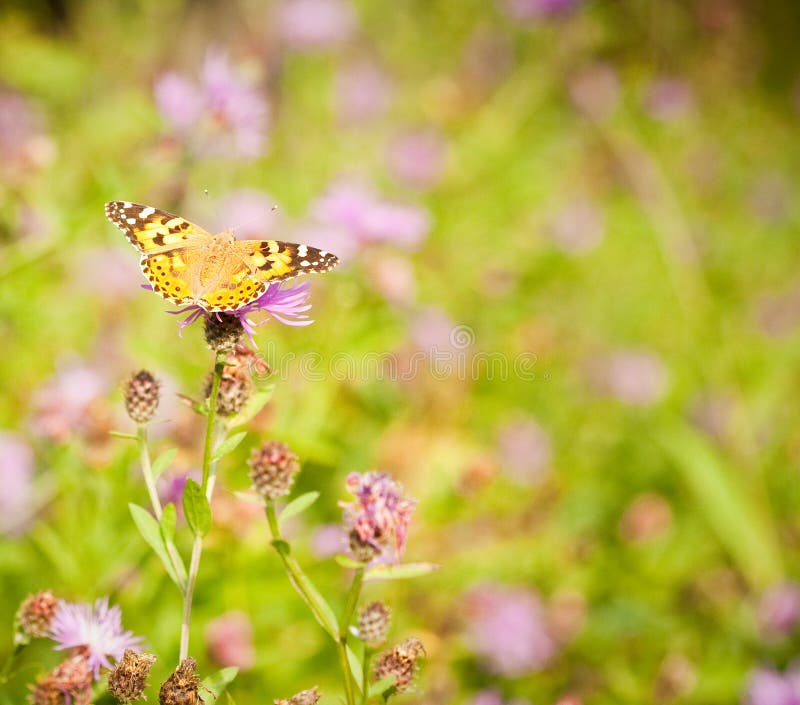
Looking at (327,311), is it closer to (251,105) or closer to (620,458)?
(251,105)

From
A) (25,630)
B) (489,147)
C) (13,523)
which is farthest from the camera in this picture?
(489,147)

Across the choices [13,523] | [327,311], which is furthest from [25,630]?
[327,311]

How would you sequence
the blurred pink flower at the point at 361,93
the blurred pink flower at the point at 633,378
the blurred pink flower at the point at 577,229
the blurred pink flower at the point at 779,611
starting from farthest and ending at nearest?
1. the blurred pink flower at the point at 361,93
2. the blurred pink flower at the point at 577,229
3. the blurred pink flower at the point at 633,378
4. the blurred pink flower at the point at 779,611

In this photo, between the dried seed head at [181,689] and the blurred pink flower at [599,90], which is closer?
the dried seed head at [181,689]

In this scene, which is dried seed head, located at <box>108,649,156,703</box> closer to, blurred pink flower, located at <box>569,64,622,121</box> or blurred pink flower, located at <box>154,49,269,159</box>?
blurred pink flower, located at <box>154,49,269,159</box>

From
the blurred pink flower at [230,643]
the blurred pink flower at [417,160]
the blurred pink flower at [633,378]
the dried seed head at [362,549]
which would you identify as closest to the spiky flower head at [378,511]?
the dried seed head at [362,549]

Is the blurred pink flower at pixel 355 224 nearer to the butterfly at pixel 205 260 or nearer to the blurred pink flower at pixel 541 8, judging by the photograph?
the butterfly at pixel 205 260

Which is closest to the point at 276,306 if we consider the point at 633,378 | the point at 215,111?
the point at 215,111
